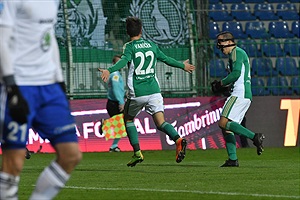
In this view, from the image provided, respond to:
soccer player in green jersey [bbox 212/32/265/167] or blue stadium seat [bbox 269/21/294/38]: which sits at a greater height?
soccer player in green jersey [bbox 212/32/265/167]

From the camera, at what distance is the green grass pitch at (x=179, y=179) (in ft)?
30.0

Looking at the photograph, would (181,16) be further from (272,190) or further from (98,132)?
(272,190)

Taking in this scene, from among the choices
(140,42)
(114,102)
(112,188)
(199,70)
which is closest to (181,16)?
(199,70)

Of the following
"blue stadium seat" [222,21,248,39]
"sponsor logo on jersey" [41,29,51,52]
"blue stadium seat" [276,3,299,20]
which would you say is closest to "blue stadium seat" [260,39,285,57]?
"blue stadium seat" [222,21,248,39]

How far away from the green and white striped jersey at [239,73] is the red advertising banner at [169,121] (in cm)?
603

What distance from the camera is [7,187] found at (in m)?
6.33

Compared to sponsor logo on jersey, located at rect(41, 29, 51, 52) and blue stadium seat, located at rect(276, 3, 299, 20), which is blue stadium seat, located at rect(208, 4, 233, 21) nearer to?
blue stadium seat, located at rect(276, 3, 299, 20)

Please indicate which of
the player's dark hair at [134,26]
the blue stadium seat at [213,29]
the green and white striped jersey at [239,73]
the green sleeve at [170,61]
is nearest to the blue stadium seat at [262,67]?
the blue stadium seat at [213,29]

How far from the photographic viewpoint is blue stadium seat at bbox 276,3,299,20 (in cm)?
2453

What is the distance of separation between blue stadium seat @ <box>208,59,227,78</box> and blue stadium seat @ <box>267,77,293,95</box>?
1054mm

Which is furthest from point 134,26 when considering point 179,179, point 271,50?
point 271,50

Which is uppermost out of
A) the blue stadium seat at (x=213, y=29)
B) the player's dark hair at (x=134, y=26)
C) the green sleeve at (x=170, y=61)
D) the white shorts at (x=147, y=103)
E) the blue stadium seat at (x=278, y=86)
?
the player's dark hair at (x=134, y=26)

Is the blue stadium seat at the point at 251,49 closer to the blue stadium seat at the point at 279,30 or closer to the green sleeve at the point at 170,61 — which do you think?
the blue stadium seat at the point at 279,30

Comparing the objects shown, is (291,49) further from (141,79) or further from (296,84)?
(141,79)
